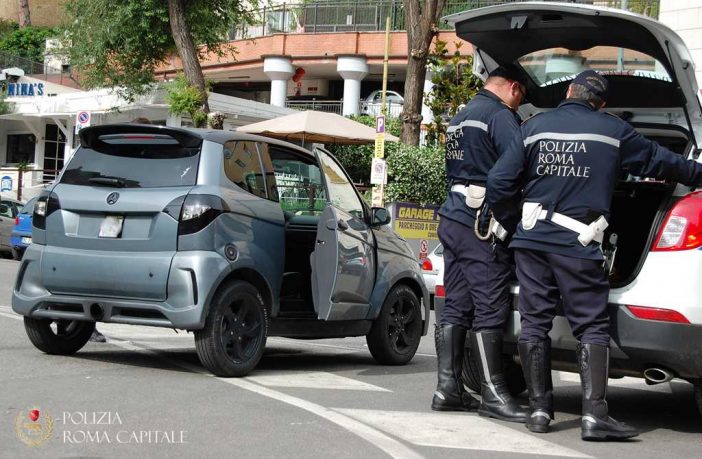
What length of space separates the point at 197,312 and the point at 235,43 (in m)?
39.5

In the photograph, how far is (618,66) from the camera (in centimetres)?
706

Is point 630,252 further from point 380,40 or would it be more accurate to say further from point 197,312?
point 380,40

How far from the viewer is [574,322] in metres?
5.95

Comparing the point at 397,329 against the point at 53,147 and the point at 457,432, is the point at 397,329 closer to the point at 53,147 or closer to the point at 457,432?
the point at 457,432

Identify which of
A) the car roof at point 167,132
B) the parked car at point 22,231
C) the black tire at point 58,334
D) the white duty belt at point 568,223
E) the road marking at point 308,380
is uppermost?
the car roof at point 167,132

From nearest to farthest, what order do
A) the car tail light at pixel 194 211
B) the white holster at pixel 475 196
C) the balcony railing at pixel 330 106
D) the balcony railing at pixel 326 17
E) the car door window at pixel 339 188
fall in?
the white holster at pixel 475 196 → the car tail light at pixel 194 211 → the car door window at pixel 339 188 → the balcony railing at pixel 330 106 → the balcony railing at pixel 326 17

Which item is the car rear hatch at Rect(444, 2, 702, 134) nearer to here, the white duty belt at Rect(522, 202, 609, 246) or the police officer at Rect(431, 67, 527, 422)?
the police officer at Rect(431, 67, 527, 422)

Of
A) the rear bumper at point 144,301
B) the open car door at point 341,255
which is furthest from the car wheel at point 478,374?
the rear bumper at point 144,301

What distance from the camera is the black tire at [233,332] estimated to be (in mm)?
7387

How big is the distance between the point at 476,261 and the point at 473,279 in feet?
0.36

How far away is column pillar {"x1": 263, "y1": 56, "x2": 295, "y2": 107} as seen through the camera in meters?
43.8

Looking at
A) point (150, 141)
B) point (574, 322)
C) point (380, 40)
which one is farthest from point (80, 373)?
point (380, 40)

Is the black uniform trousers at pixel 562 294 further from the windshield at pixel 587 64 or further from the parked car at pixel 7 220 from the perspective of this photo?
the parked car at pixel 7 220

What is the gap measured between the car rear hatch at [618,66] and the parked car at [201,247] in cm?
186
